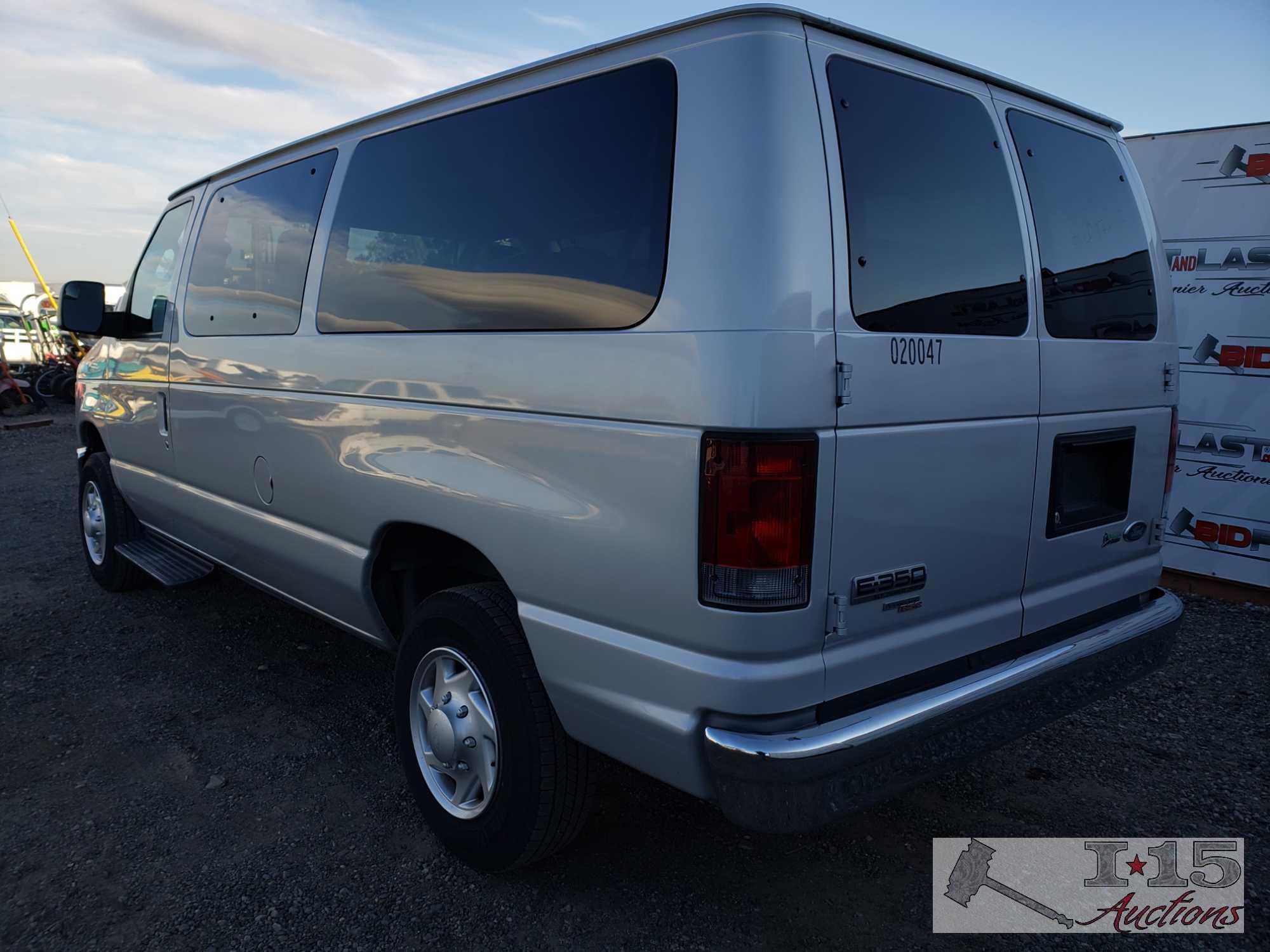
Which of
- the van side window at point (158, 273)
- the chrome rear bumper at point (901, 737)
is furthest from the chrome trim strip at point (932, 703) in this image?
the van side window at point (158, 273)

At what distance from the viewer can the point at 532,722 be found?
231 centimetres

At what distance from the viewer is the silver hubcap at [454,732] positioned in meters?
2.51

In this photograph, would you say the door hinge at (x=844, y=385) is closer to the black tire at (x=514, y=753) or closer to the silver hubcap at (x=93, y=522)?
the black tire at (x=514, y=753)

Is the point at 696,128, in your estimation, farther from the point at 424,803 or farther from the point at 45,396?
the point at 45,396

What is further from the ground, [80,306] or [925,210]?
[925,210]

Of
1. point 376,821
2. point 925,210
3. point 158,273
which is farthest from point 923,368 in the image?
point 158,273

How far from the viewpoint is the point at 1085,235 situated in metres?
2.68

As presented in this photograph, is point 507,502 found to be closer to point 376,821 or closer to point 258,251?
point 376,821

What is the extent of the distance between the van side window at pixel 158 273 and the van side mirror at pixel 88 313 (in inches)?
3.1

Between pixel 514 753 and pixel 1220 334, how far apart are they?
5.12m

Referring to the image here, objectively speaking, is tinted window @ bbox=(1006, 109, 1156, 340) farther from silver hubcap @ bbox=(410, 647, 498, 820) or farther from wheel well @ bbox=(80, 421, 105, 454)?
wheel well @ bbox=(80, 421, 105, 454)

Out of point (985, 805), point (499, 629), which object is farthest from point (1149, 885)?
point (499, 629)

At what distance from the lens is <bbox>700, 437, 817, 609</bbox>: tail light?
1.83m

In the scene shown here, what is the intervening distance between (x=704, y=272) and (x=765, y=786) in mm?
1089
